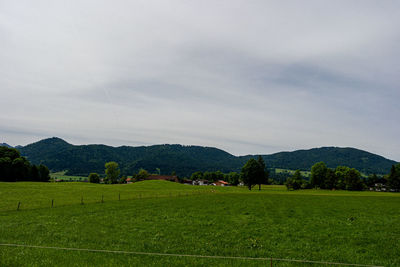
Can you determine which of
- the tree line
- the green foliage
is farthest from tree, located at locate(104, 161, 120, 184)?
the tree line

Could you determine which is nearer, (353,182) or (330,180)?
(353,182)

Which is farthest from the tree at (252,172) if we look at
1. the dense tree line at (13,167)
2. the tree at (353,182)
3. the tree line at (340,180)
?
the dense tree line at (13,167)

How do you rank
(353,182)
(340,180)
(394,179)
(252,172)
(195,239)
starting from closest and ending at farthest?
(195,239)
(252,172)
(353,182)
(394,179)
(340,180)

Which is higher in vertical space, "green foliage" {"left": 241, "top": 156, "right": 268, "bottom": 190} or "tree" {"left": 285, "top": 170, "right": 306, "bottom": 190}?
"green foliage" {"left": 241, "top": 156, "right": 268, "bottom": 190}

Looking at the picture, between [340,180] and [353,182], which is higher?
[340,180]

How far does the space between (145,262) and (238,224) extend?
1430 centimetres

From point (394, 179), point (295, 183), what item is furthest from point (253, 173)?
point (394, 179)

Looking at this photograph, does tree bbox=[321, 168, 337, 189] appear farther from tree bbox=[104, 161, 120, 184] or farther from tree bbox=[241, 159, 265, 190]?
tree bbox=[104, 161, 120, 184]

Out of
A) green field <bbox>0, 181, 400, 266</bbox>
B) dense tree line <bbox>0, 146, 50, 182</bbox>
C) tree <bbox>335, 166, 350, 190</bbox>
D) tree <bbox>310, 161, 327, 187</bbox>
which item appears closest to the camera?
green field <bbox>0, 181, 400, 266</bbox>

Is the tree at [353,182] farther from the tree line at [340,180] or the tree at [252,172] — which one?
the tree at [252,172]

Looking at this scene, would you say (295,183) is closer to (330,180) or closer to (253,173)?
(330,180)

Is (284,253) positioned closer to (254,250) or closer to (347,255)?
(254,250)

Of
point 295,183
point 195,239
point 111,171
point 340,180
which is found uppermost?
point 195,239

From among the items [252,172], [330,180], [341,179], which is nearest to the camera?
[252,172]
